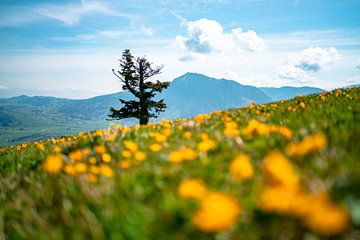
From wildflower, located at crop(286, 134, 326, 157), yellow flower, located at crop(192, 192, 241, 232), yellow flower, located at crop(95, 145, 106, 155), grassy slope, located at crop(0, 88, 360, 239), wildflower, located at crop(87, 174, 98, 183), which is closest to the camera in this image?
yellow flower, located at crop(192, 192, 241, 232)

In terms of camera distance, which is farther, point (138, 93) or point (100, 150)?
point (138, 93)

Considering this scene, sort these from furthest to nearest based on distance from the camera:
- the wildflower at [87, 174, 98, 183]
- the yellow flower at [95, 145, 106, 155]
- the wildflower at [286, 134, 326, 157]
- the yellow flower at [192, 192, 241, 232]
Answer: the yellow flower at [95, 145, 106, 155] < the wildflower at [87, 174, 98, 183] < the wildflower at [286, 134, 326, 157] < the yellow flower at [192, 192, 241, 232]

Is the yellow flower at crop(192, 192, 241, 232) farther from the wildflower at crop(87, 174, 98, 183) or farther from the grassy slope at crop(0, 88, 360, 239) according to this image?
the wildflower at crop(87, 174, 98, 183)

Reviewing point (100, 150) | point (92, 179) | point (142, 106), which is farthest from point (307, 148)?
point (142, 106)

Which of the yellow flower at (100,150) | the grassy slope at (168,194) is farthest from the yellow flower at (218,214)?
the yellow flower at (100,150)

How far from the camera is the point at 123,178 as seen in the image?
2547 mm

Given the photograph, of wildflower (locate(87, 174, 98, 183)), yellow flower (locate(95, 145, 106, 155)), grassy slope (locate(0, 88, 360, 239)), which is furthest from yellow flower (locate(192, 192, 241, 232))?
yellow flower (locate(95, 145, 106, 155))

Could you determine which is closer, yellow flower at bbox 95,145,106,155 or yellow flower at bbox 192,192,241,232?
yellow flower at bbox 192,192,241,232

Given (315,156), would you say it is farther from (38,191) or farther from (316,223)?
(38,191)

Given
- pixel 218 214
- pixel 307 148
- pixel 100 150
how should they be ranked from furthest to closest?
pixel 100 150 < pixel 307 148 < pixel 218 214

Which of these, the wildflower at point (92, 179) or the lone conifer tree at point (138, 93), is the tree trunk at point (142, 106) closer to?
the lone conifer tree at point (138, 93)

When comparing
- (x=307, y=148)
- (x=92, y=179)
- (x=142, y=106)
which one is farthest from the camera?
(x=142, y=106)

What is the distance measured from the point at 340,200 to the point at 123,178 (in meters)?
1.73

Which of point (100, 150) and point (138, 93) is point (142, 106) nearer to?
point (138, 93)
